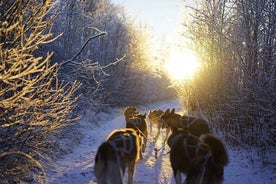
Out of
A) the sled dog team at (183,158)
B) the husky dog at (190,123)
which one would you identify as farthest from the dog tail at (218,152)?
the husky dog at (190,123)

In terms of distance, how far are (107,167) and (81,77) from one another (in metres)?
13.3

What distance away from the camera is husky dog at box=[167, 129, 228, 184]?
4805 mm

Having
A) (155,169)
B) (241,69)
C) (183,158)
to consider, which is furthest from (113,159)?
(241,69)

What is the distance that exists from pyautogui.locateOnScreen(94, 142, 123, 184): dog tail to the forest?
3.18 feet

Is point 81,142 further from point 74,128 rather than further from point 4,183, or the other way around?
point 4,183

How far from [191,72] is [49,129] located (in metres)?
14.4

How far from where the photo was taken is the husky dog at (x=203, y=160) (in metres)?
4.80

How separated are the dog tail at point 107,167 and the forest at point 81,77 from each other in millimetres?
969

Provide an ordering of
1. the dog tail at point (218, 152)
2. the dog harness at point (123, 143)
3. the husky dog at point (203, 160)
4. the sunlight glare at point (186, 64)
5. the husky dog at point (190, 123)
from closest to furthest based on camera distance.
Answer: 1. the husky dog at point (203, 160)
2. the dog tail at point (218, 152)
3. the dog harness at point (123, 143)
4. the husky dog at point (190, 123)
5. the sunlight glare at point (186, 64)

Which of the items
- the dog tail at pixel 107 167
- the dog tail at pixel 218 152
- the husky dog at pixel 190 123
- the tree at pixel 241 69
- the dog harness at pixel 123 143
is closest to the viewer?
the dog tail at pixel 218 152

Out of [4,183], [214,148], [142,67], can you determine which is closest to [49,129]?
[4,183]

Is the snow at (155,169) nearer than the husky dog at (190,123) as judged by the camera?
Yes

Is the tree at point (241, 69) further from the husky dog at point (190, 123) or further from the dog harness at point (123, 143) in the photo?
the dog harness at point (123, 143)

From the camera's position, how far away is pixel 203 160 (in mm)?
4918
